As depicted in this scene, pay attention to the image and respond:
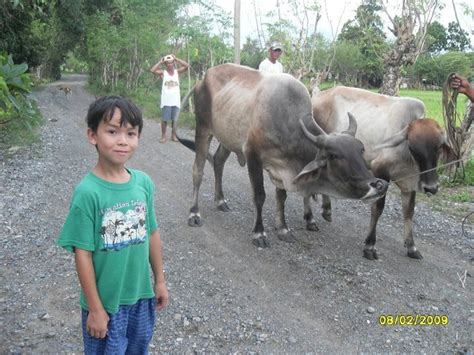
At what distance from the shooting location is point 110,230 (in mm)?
1981

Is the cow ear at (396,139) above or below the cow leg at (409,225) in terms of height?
above

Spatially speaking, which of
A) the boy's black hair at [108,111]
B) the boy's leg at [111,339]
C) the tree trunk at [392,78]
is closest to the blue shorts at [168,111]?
the tree trunk at [392,78]

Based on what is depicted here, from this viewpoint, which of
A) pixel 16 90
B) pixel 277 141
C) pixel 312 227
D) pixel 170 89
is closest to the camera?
pixel 16 90

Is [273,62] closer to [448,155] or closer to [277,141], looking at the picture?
[277,141]

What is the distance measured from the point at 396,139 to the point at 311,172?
101 centimetres

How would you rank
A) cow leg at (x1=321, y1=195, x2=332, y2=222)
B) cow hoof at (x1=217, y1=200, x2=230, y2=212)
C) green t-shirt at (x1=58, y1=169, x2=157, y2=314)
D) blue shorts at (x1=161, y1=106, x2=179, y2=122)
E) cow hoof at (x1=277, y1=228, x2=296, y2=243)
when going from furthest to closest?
blue shorts at (x1=161, y1=106, x2=179, y2=122) → cow hoof at (x1=217, y1=200, x2=230, y2=212) → cow leg at (x1=321, y1=195, x2=332, y2=222) → cow hoof at (x1=277, y1=228, x2=296, y2=243) → green t-shirt at (x1=58, y1=169, x2=157, y2=314)

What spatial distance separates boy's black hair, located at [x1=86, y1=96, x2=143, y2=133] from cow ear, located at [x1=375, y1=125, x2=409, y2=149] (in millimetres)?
3192

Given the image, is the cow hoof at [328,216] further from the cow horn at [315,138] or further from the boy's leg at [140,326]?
the boy's leg at [140,326]

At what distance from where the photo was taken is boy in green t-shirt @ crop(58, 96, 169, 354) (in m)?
1.92

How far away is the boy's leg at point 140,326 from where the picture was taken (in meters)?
2.19

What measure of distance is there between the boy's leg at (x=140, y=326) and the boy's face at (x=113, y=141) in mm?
708

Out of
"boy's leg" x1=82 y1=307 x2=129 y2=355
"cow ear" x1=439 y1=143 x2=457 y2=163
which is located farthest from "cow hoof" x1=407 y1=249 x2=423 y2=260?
"boy's leg" x1=82 y1=307 x2=129 y2=355
